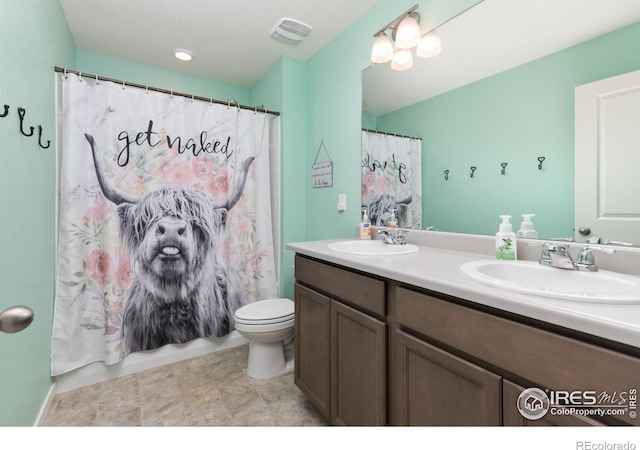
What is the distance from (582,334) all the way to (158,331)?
7.27 ft

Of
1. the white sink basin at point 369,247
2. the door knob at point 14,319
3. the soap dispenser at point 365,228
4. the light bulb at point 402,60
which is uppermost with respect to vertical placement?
the light bulb at point 402,60

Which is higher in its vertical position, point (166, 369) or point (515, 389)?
point (515, 389)

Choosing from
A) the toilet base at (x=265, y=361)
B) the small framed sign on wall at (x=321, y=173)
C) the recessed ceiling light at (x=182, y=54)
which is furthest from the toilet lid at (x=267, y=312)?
the recessed ceiling light at (x=182, y=54)

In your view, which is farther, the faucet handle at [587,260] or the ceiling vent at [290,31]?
the ceiling vent at [290,31]

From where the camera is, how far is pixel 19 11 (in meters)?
1.15

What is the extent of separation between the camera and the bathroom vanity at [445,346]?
57 centimetres

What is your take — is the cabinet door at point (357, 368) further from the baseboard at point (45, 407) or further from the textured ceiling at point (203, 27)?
the textured ceiling at point (203, 27)

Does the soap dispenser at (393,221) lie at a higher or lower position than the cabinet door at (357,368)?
higher

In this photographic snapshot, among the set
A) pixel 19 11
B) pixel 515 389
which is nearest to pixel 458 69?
pixel 515 389

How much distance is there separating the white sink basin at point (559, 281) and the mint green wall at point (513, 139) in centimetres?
24

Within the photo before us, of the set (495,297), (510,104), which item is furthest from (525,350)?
(510,104)

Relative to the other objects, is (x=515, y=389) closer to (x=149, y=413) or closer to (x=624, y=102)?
(x=624, y=102)

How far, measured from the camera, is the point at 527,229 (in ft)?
3.80

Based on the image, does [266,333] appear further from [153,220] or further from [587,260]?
[587,260]
